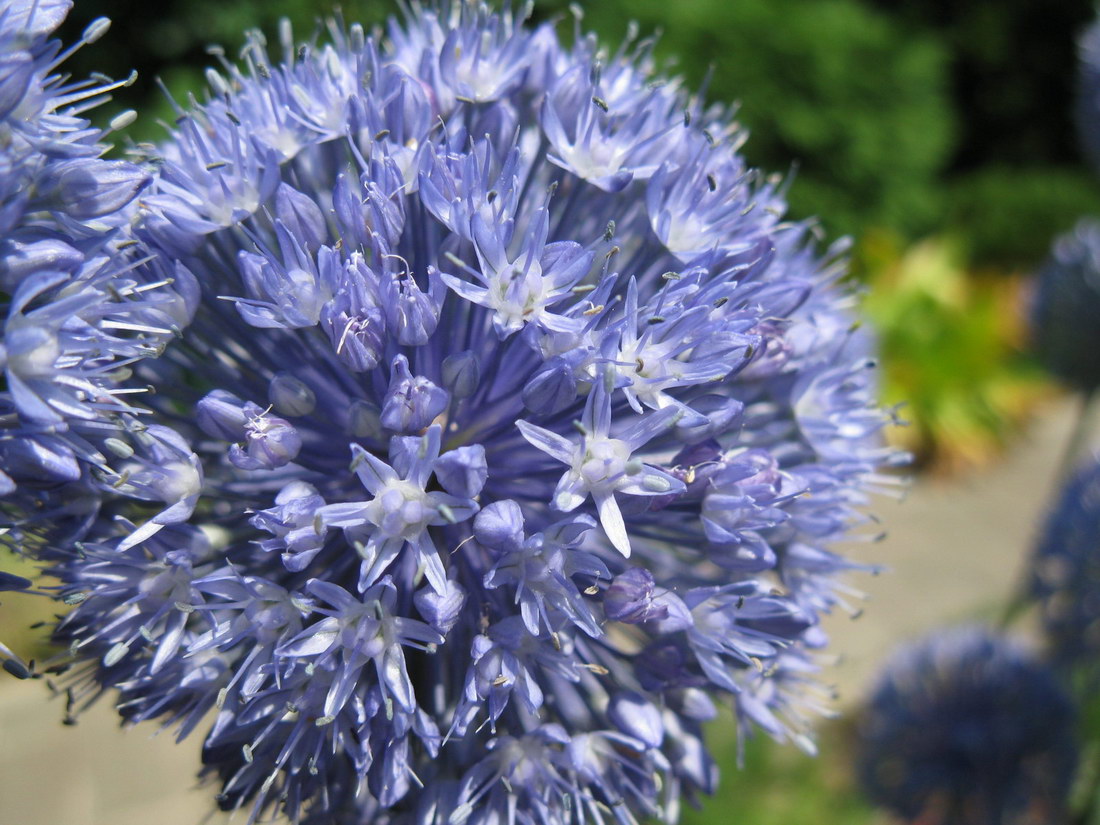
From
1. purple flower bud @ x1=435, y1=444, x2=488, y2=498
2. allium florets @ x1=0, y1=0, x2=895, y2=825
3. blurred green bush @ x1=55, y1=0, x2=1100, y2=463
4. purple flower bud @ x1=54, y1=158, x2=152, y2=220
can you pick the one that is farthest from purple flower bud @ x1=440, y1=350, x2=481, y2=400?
blurred green bush @ x1=55, y1=0, x2=1100, y2=463

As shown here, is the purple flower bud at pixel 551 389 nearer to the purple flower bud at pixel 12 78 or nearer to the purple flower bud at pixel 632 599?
the purple flower bud at pixel 632 599

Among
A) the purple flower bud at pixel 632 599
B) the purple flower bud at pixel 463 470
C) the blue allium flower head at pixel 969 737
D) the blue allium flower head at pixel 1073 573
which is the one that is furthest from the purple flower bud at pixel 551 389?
the blue allium flower head at pixel 969 737

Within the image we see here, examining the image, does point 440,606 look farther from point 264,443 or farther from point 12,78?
point 12,78

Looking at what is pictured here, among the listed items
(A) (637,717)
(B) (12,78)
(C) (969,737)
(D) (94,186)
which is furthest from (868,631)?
(B) (12,78)

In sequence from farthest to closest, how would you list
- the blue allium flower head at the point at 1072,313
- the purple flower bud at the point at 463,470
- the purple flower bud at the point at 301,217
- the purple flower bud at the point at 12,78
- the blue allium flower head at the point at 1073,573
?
the blue allium flower head at the point at 1072,313 → the blue allium flower head at the point at 1073,573 → the purple flower bud at the point at 301,217 → the purple flower bud at the point at 463,470 → the purple flower bud at the point at 12,78

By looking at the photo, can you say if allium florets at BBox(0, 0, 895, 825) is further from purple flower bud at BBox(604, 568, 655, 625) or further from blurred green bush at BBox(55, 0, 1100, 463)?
blurred green bush at BBox(55, 0, 1100, 463)

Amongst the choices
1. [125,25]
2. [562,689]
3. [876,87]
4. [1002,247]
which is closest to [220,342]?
[562,689]

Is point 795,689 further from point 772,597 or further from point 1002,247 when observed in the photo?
point 1002,247
